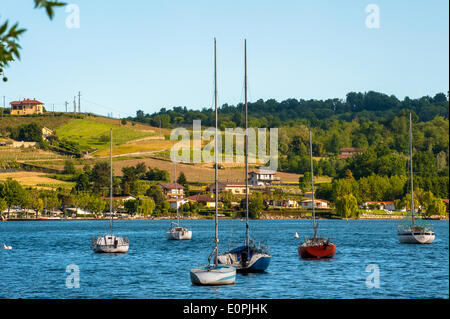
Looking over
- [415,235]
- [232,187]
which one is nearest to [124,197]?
[232,187]

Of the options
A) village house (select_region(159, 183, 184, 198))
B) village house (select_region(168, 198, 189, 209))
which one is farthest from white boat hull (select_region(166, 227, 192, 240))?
village house (select_region(159, 183, 184, 198))

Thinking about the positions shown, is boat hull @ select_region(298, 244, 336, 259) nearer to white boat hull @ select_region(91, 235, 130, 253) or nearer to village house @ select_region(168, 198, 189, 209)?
white boat hull @ select_region(91, 235, 130, 253)

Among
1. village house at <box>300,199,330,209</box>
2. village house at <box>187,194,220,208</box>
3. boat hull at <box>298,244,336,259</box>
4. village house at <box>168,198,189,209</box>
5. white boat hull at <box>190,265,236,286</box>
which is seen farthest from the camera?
village house at <box>300,199,330,209</box>

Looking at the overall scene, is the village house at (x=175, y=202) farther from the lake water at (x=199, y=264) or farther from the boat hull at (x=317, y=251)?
the boat hull at (x=317, y=251)

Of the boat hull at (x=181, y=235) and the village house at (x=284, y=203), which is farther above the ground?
the village house at (x=284, y=203)

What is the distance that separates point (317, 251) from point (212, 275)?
80.2 feet

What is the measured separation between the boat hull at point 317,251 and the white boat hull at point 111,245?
18.4m

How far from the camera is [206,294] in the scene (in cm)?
3494

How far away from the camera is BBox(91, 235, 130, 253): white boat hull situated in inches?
2650

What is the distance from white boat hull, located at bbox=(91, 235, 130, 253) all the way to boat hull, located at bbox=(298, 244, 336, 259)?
18.4m

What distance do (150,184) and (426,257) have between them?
138 meters

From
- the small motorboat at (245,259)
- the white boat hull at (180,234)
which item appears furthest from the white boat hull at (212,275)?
the white boat hull at (180,234)

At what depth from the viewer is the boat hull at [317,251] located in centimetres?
5753
